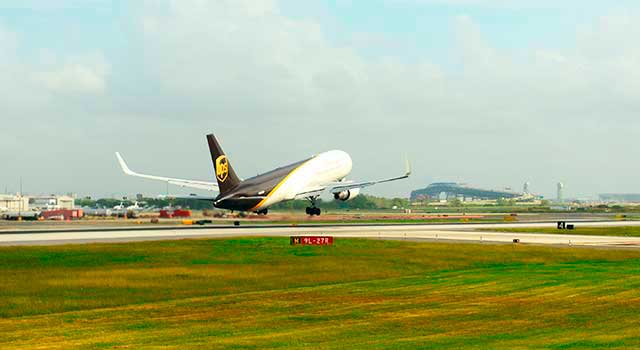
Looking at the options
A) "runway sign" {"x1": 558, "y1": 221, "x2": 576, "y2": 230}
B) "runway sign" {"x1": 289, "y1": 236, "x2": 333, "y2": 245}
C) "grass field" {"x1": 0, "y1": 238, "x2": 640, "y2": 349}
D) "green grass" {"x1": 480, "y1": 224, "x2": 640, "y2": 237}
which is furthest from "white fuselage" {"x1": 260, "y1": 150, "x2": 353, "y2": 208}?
"grass field" {"x1": 0, "y1": 238, "x2": 640, "y2": 349}

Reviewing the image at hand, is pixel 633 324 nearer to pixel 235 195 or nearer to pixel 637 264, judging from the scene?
pixel 637 264

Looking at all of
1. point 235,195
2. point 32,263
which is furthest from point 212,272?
point 235,195

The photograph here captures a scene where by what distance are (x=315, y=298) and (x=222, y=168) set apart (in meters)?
64.8

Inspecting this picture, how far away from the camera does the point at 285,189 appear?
112375 mm

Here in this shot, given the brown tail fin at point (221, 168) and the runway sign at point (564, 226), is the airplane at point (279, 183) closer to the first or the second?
the brown tail fin at point (221, 168)

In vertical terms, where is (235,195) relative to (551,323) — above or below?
above

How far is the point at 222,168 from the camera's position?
10138 cm

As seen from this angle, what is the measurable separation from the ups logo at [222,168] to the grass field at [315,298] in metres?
36.3

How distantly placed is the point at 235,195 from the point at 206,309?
67.4 meters

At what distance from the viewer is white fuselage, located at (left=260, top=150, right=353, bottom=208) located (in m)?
112

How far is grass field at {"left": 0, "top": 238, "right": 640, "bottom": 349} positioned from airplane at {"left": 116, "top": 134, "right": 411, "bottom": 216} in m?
36.5

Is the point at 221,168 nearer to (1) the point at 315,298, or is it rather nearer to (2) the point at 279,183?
(2) the point at 279,183

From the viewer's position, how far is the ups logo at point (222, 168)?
10131 cm

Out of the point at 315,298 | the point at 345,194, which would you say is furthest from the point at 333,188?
the point at 315,298
